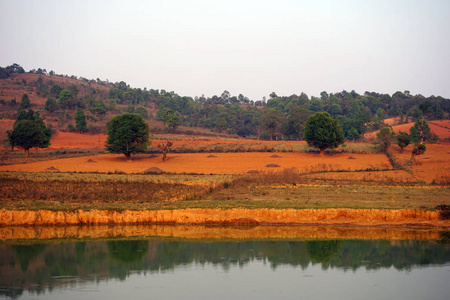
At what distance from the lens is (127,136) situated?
6359 centimetres

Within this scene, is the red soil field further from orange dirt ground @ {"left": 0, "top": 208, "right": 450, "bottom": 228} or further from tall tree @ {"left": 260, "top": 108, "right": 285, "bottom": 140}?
orange dirt ground @ {"left": 0, "top": 208, "right": 450, "bottom": 228}

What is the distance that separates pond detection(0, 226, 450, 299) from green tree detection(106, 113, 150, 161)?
42.5m

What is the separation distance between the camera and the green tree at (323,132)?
69.3m

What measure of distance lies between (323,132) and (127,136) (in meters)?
29.7

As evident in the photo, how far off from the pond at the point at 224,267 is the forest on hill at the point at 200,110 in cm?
7382

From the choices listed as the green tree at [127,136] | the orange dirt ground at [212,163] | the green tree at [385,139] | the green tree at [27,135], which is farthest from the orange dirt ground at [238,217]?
the green tree at [385,139]

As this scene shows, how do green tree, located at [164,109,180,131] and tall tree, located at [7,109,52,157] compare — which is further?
green tree, located at [164,109,180,131]

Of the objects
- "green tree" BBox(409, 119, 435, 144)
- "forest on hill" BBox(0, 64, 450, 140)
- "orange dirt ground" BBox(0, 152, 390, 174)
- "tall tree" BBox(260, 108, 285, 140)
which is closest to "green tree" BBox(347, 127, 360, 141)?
"forest on hill" BBox(0, 64, 450, 140)

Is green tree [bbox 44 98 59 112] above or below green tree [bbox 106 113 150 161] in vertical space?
above

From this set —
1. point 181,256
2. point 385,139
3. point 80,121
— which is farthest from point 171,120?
point 181,256

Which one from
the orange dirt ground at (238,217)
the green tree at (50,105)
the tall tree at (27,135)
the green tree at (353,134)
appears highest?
the green tree at (50,105)

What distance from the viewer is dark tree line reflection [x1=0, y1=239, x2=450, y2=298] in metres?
16.6

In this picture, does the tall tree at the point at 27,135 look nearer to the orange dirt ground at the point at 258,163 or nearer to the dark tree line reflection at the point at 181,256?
the orange dirt ground at the point at 258,163

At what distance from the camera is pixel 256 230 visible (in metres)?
23.0
